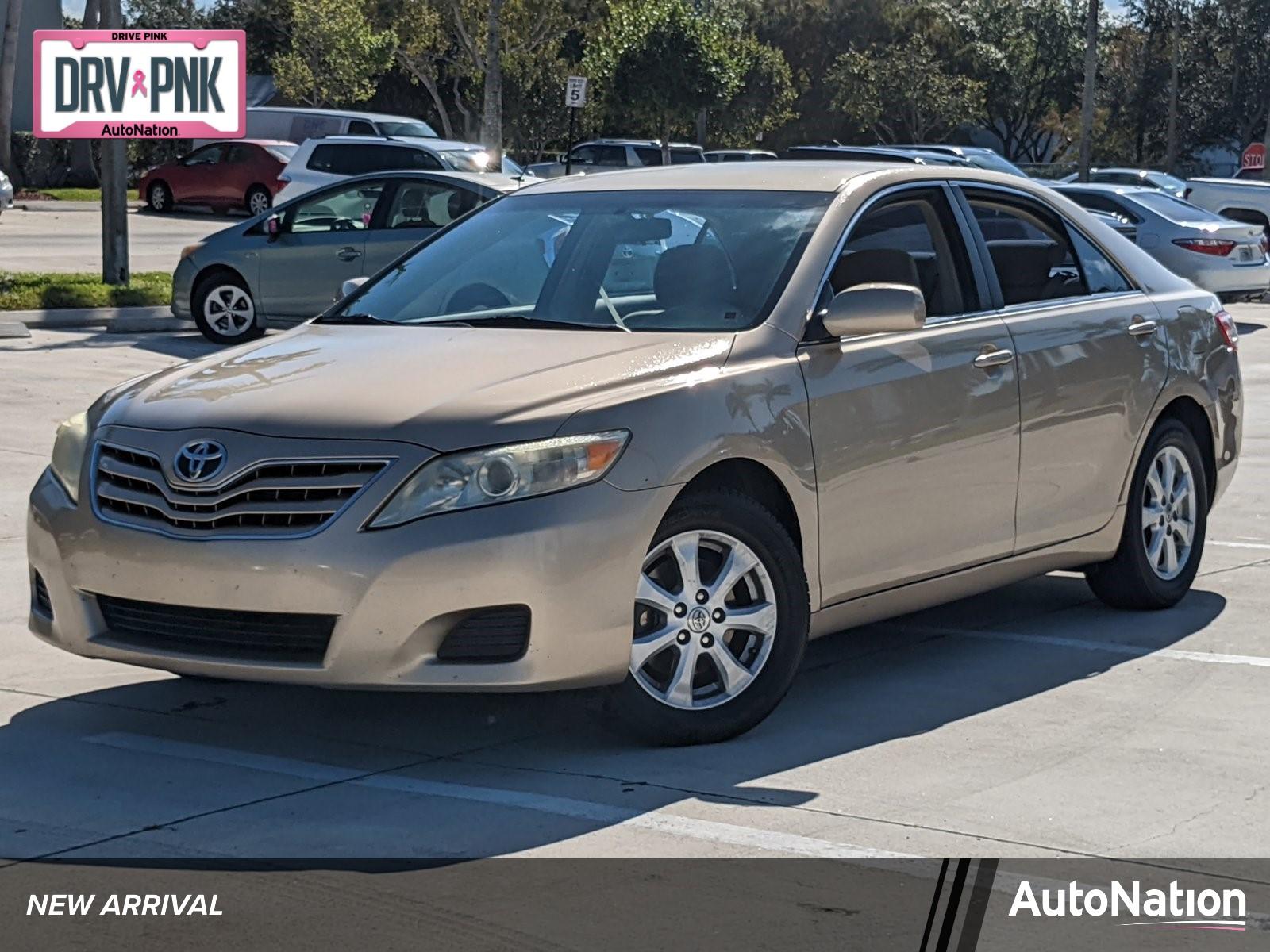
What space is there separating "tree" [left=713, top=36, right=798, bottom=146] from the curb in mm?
48238

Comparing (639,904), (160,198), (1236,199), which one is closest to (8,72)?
(160,198)

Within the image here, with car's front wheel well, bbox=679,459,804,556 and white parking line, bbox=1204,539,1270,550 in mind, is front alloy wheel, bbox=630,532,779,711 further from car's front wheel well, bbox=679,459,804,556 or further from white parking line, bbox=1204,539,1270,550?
white parking line, bbox=1204,539,1270,550

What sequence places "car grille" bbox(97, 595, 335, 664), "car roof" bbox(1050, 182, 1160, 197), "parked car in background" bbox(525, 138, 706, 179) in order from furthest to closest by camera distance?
"parked car in background" bbox(525, 138, 706, 179) < "car roof" bbox(1050, 182, 1160, 197) < "car grille" bbox(97, 595, 335, 664)

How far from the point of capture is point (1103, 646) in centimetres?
719

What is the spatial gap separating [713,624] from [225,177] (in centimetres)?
3438

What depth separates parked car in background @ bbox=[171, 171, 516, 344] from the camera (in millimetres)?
16734

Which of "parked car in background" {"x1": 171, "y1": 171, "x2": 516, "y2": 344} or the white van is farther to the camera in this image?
the white van

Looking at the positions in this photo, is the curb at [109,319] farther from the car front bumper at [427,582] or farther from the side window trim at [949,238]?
the car front bumper at [427,582]

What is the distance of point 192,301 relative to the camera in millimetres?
17516

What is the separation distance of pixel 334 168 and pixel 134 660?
2513cm

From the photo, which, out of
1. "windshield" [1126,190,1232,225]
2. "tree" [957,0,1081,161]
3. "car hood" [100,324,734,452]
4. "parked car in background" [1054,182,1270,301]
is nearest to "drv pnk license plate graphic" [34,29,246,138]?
"parked car in background" [1054,182,1270,301]

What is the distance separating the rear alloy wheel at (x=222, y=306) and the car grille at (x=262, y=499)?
12234 mm

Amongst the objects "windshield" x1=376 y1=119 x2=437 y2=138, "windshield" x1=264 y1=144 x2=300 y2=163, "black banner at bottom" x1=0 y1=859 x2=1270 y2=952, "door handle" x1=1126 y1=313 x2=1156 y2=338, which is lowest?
"black banner at bottom" x1=0 y1=859 x2=1270 y2=952

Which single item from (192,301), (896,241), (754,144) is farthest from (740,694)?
(754,144)
